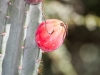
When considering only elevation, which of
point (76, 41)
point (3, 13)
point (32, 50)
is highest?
point (3, 13)

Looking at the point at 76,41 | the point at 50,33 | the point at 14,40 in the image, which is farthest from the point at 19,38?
the point at 76,41

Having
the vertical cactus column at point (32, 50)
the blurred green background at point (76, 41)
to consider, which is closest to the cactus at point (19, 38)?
the vertical cactus column at point (32, 50)

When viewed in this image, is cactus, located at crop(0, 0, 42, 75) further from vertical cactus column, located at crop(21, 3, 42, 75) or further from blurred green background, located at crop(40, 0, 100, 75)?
blurred green background, located at crop(40, 0, 100, 75)

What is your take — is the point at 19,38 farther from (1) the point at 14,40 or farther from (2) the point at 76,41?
(2) the point at 76,41

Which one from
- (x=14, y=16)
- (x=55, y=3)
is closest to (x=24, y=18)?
(x=14, y=16)

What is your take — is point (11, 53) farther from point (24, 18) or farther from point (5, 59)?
point (24, 18)

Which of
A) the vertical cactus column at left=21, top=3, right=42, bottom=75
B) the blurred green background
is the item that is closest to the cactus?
the vertical cactus column at left=21, top=3, right=42, bottom=75

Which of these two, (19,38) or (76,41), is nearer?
(19,38)
